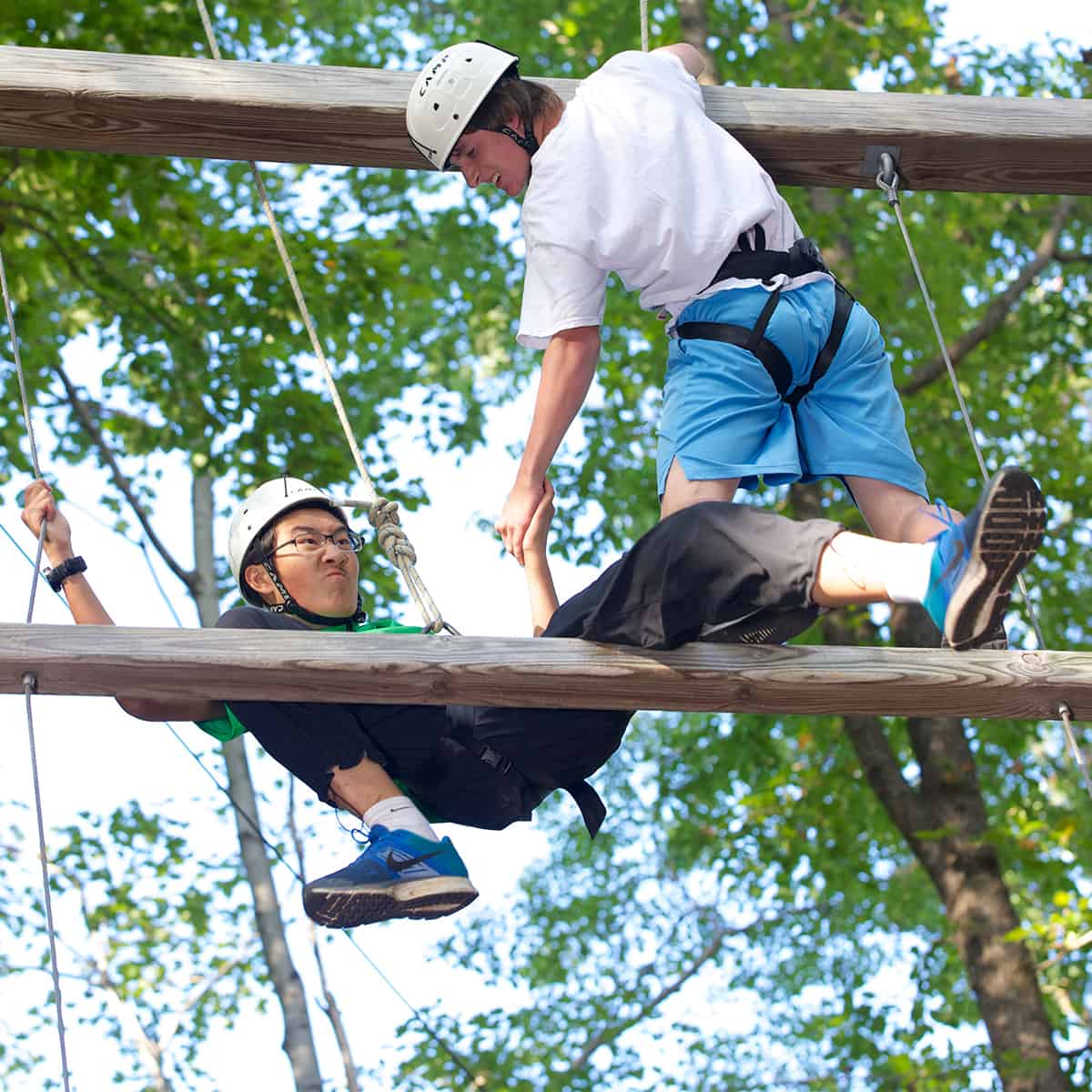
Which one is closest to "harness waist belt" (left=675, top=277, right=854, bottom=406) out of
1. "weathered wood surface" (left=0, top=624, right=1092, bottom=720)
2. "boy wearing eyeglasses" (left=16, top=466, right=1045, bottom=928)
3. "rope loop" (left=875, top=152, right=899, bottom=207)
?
"boy wearing eyeglasses" (left=16, top=466, right=1045, bottom=928)

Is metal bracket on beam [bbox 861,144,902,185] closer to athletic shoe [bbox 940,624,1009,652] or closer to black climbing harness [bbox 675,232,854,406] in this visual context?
black climbing harness [bbox 675,232,854,406]

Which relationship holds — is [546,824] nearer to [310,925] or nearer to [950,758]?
[310,925]

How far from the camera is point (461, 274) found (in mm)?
11734

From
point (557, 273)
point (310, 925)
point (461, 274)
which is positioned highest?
point (461, 274)

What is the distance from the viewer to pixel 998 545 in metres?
2.81

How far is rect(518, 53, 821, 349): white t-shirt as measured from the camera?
3.43 metres

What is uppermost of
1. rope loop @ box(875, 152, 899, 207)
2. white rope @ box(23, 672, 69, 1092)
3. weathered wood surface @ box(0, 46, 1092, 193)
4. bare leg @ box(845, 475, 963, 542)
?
weathered wood surface @ box(0, 46, 1092, 193)

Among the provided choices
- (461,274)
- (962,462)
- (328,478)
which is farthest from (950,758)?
(461,274)

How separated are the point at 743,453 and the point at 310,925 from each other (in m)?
9.46

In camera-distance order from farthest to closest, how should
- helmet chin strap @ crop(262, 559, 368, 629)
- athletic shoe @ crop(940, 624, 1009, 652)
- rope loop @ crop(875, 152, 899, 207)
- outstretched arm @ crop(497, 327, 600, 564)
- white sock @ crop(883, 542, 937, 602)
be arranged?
rope loop @ crop(875, 152, 899, 207) < helmet chin strap @ crop(262, 559, 368, 629) < outstretched arm @ crop(497, 327, 600, 564) < athletic shoe @ crop(940, 624, 1009, 652) < white sock @ crop(883, 542, 937, 602)

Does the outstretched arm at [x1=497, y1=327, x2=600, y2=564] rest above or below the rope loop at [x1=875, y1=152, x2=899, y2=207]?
below

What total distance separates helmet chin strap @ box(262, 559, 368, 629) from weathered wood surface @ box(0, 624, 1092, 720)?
78cm

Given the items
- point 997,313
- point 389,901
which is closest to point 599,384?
point 997,313

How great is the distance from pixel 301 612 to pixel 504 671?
1.02 meters
